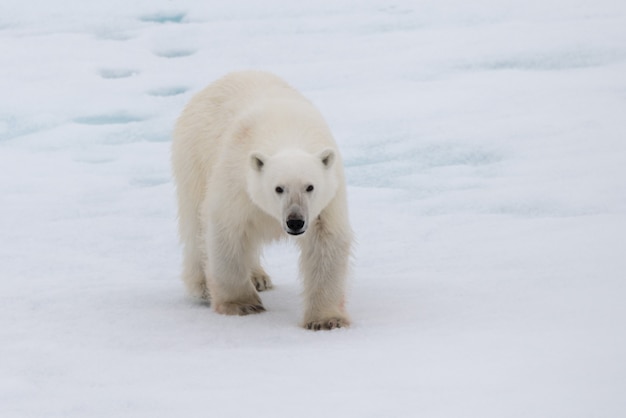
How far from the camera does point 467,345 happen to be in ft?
11.4

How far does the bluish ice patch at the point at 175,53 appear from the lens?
37.3 feet

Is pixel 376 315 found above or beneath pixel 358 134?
beneath

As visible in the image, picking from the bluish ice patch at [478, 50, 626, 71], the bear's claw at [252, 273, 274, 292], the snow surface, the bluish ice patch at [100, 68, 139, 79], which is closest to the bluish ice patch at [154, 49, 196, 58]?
the snow surface

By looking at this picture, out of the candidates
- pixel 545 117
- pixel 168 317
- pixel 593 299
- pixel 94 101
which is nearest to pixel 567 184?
pixel 545 117

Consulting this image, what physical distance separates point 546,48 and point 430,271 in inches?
225

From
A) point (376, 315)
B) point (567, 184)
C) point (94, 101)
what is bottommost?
point (376, 315)

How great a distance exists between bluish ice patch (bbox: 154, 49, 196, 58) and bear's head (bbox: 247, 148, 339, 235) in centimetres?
743

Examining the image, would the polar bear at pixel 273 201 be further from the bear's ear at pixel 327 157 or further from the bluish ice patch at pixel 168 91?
the bluish ice patch at pixel 168 91

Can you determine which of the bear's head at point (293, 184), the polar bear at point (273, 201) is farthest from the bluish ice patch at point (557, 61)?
the bear's head at point (293, 184)

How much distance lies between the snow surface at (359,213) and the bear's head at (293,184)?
1.59 ft

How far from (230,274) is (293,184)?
72 centimetres

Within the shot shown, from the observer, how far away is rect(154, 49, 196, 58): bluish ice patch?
11359 millimetres

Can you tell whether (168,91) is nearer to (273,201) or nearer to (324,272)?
(324,272)

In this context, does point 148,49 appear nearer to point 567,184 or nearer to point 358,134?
point 358,134
